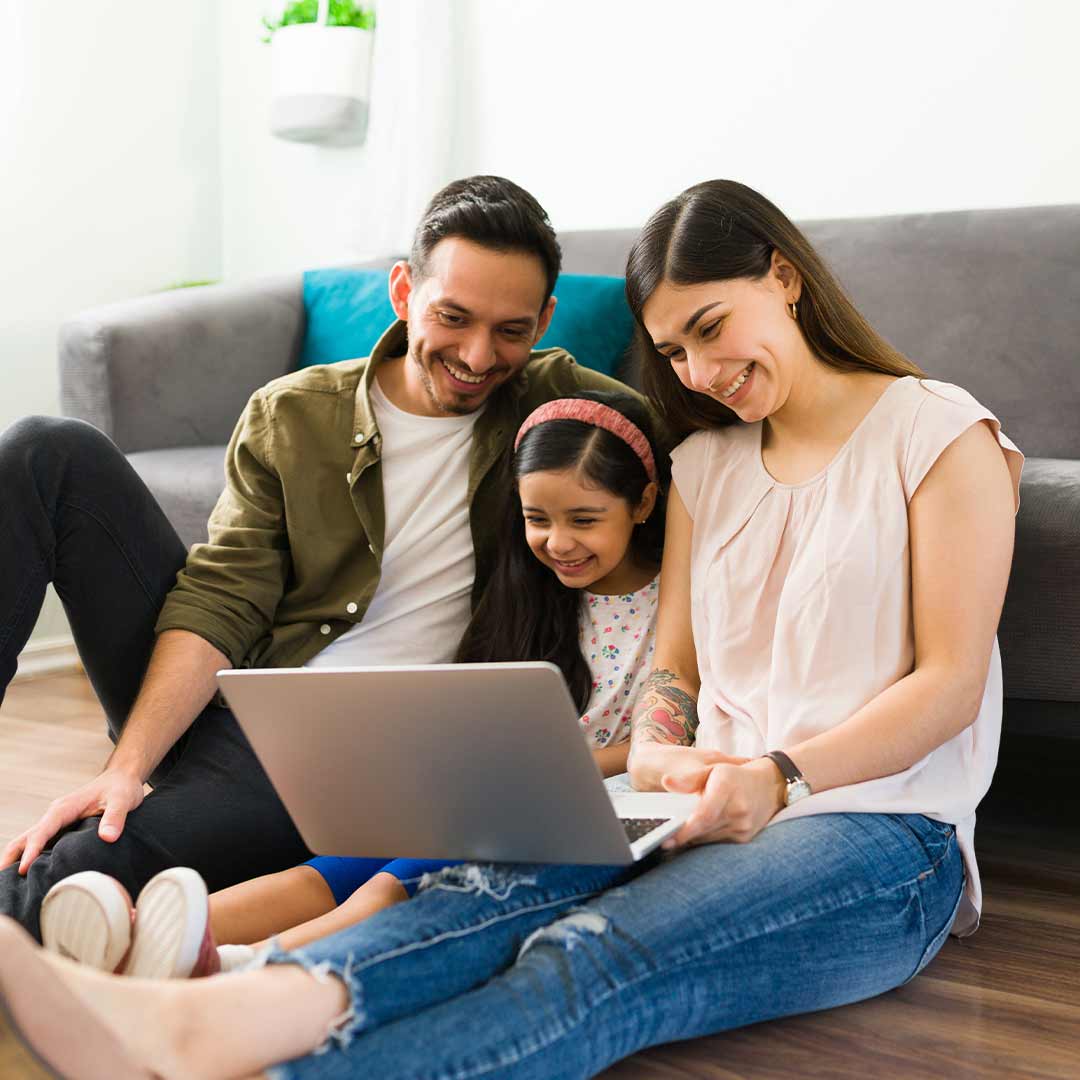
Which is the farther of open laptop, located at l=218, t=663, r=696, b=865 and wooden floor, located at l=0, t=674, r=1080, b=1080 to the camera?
wooden floor, located at l=0, t=674, r=1080, b=1080

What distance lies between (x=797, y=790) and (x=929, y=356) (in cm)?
102

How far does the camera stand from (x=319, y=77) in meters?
2.83

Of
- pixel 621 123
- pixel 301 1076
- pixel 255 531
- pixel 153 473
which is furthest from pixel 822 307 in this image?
pixel 621 123

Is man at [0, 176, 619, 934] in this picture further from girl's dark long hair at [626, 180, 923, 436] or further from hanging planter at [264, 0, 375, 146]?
hanging planter at [264, 0, 375, 146]

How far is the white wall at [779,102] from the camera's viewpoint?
7.03 feet

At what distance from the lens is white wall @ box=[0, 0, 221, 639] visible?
269cm

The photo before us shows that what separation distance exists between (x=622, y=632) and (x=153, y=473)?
986 millimetres

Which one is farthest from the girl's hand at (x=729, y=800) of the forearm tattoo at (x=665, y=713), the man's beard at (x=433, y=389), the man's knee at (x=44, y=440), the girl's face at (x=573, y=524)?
the man's knee at (x=44, y=440)

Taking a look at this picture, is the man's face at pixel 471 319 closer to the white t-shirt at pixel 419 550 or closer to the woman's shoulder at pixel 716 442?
the white t-shirt at pixel 419 550

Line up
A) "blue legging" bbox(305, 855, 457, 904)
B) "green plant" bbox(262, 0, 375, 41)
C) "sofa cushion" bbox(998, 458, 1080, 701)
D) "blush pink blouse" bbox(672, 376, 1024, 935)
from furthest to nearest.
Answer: "green plant" bbox(262, 0, 375, 41)
"sofa cushion" bbox(998, 458, 1080, 701)
"blue legging" bbox(305, 855, 457, 904)
"blush pink blouse" bbox(672, 376, 1024, 935)

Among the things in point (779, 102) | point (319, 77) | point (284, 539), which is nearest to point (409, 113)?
point (319, 77)

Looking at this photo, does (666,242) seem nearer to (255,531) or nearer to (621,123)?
(255,531)

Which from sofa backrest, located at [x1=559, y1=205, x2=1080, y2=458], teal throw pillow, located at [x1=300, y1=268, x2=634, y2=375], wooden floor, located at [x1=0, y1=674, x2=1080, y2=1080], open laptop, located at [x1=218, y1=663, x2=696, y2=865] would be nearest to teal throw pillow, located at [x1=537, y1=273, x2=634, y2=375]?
teal throw pillow, located at [x1=300, y1=268, x2=634, y2=375]

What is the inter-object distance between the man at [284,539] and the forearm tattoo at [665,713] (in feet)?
A: 1.03
